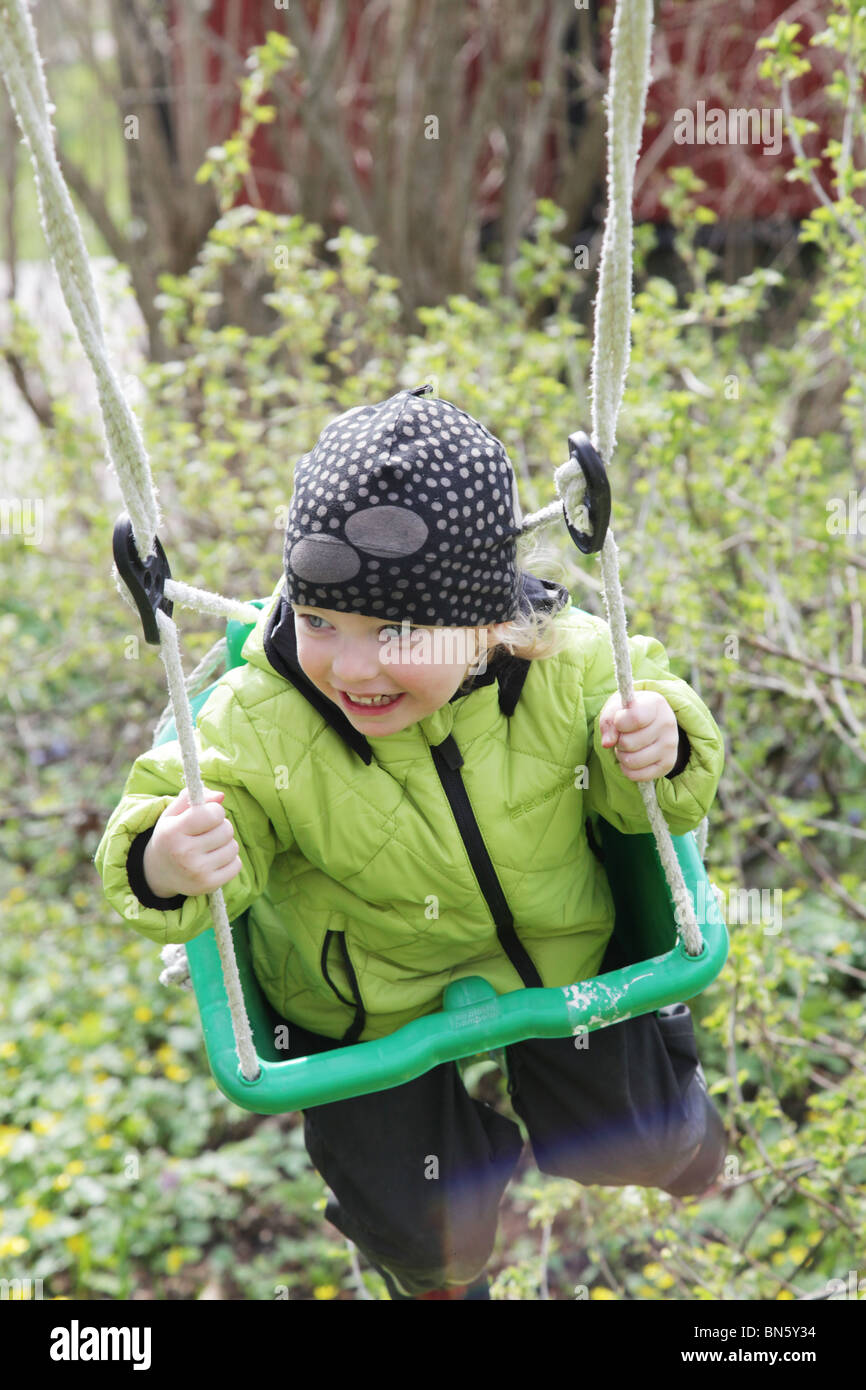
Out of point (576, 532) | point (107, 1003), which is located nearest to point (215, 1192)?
point (107, 1003)

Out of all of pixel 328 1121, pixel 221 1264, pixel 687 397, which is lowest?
pixel 221 1264

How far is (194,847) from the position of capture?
136 centimetres

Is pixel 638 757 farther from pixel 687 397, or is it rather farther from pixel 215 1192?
pixel 215 1192

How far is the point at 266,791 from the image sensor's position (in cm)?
152

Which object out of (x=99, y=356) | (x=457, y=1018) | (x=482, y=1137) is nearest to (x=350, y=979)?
(x=457, y=1018)

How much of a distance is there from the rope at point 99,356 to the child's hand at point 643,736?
18.3 inches

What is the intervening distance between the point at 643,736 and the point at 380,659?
304 millimetres

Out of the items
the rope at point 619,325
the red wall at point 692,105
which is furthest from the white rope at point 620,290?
the red wall at point 692,105

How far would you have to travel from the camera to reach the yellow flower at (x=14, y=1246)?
243cm

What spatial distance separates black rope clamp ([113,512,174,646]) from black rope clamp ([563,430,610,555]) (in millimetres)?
407

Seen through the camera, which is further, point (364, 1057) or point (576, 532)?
point (364, 1057)

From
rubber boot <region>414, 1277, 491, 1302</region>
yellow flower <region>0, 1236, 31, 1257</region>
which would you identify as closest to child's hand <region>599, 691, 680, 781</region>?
rubber boot <region>414, 1277, 491, 1302</region>

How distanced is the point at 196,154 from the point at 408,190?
0.86 metres

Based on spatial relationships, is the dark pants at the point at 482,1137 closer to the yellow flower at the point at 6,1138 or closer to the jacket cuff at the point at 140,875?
the jacket cuff at the point at 140,875
